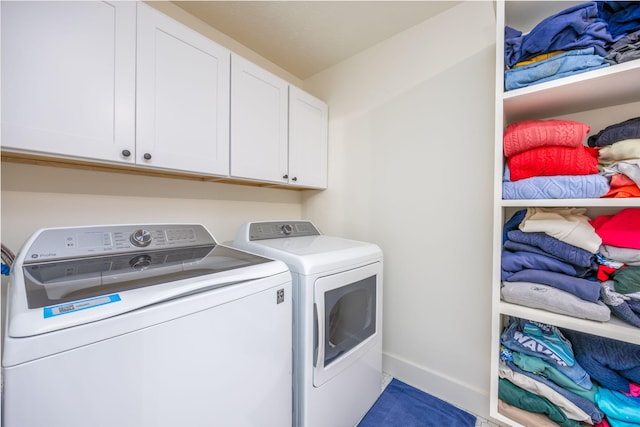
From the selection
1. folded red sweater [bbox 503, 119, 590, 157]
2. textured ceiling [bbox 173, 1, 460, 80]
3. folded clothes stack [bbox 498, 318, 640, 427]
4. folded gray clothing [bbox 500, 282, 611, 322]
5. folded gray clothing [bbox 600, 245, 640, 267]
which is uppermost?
textured ceiling [bbox 173, 1, 460, 80]

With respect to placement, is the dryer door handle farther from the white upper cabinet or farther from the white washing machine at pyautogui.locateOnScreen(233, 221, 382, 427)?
the white upper cabinet

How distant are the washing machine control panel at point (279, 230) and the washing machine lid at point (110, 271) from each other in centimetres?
27

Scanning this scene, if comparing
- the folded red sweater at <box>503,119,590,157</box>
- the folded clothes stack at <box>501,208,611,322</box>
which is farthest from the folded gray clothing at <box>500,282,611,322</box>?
the folded red sweater at <box>503,119,590,157</box>

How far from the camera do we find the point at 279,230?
1.74 m

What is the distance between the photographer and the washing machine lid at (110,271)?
2.02 ft

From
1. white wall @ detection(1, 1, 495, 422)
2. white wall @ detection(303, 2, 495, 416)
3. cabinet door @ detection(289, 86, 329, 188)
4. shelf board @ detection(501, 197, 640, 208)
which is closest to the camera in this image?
shelf board @ detection(501, 197, 640, 208)

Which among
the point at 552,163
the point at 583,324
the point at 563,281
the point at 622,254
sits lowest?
the point at 583,324

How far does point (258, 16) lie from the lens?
1603 mm

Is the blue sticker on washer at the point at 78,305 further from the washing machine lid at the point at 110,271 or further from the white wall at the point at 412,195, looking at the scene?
the white wall at the point at 412,195

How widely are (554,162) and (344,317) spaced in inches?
48.2

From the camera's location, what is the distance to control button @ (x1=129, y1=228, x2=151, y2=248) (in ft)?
3.82

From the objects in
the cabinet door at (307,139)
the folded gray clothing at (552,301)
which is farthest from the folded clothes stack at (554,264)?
the cabinet door at (307,139)

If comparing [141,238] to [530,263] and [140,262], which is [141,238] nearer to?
[140,262]

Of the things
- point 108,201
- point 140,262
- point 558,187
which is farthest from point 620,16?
point 108,201
